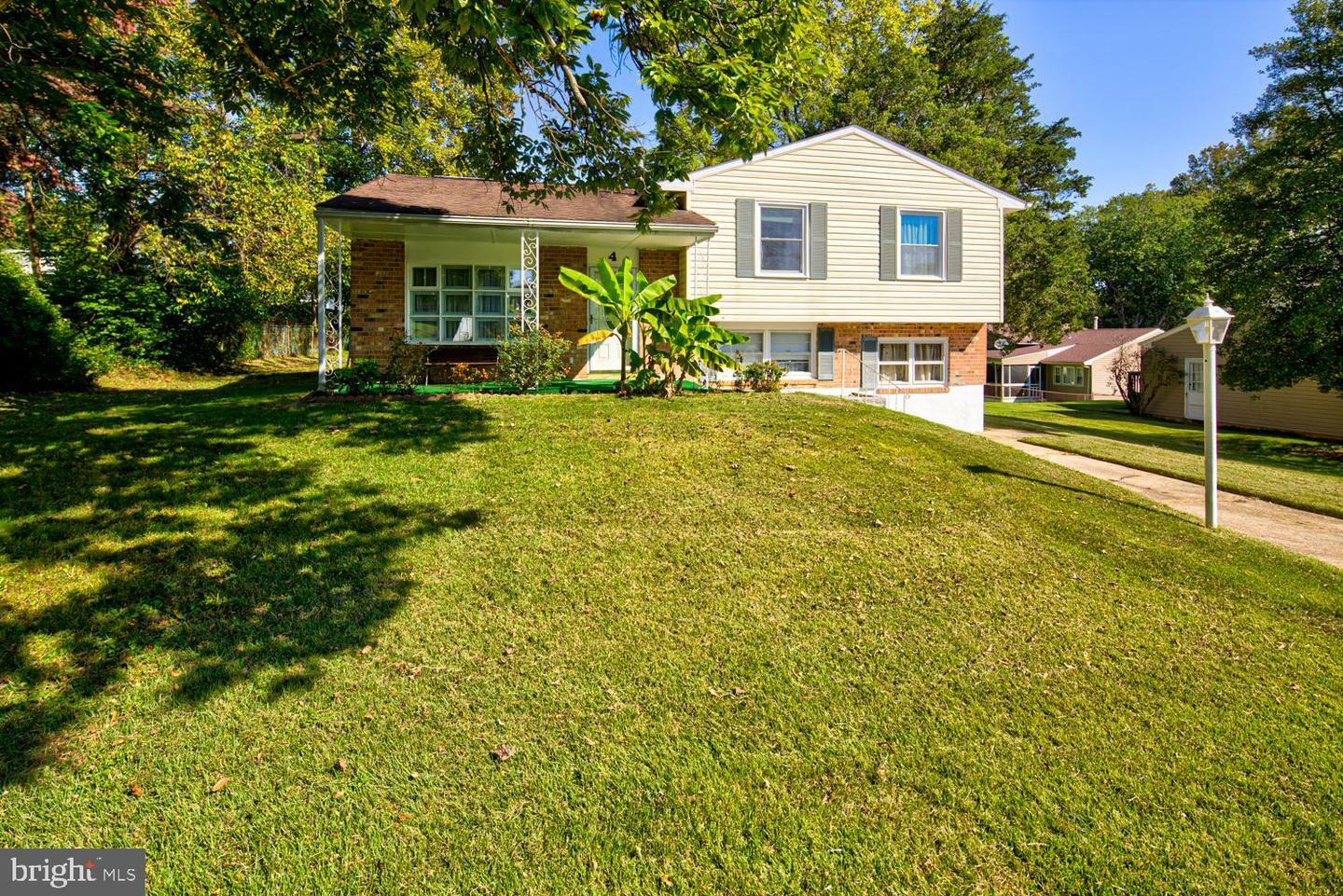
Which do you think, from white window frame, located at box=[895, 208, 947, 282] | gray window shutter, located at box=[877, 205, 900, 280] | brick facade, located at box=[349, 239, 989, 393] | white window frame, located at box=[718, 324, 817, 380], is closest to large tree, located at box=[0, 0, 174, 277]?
brick facade, located at box=[349, 239, 989, 393]

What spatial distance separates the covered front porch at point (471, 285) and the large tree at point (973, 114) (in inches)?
462

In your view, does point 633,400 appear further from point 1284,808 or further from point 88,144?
point 88,144

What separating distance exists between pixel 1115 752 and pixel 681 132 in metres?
7.39

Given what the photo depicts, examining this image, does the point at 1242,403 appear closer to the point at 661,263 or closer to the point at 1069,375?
the point at 1069,375

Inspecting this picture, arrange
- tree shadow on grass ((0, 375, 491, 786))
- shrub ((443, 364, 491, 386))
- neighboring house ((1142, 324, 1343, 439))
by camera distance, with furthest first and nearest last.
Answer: neighboring house ((1142, 324, 1343, 439)), shrub ((443, 364, 491, 386)), tree shadow on grass ((0, 375, 491, 786))

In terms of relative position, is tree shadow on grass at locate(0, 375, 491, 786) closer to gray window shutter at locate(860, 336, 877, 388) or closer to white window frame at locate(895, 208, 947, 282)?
gray window shutter at locate(860, 336, 877, 388)

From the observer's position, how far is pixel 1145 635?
4891 mm

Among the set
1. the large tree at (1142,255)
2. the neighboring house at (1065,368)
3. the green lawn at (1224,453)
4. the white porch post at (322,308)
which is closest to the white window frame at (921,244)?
the green lawn at (1224,453)

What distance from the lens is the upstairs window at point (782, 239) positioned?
15305 millimetres

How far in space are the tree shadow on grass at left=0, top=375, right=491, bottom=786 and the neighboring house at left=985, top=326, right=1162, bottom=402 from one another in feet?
131

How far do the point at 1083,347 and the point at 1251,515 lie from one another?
38.8 m

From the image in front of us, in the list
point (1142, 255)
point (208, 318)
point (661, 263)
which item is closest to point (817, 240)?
point (661, 263)

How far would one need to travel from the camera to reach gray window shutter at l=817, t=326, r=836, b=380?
16.1m

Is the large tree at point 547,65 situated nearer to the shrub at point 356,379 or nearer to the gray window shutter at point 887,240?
the shrub at point 356,379
